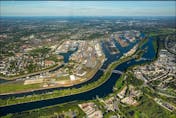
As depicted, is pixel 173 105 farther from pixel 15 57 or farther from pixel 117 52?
pixel 15 57

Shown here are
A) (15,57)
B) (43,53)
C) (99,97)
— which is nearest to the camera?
(99,97)

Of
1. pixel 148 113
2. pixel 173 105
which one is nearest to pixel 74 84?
pixel 148 113

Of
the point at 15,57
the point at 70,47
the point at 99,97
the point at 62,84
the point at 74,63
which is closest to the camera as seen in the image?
the point at 99,97

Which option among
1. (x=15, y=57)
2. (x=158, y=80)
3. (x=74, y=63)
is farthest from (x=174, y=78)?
(x=15, y=57)

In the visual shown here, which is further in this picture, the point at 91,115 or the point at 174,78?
the point at 174,78

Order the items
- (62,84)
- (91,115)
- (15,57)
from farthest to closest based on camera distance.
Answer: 1. (15,57)
2. (62,84)
3. (91,115)

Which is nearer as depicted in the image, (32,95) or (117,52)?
(32,95)

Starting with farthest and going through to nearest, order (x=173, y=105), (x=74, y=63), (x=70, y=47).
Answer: (x=70, y=47) → (x=74, y=63) → (x=173, y=105)

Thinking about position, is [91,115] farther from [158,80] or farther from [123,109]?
[158,80]
